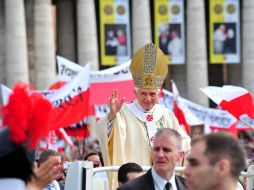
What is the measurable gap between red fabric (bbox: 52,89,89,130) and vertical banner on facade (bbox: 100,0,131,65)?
1632 inches

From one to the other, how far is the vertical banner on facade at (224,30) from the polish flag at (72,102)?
1688 inches

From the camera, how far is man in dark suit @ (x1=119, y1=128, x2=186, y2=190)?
33.9ft

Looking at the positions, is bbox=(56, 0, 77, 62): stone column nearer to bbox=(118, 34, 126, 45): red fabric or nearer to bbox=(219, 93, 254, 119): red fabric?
bbox=(118, 34, 126, 45): red fabric

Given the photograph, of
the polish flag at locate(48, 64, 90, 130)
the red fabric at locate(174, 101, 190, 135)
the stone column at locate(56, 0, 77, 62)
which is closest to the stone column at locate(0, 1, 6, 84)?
the stone column at locate(56, 0, 77, 62)

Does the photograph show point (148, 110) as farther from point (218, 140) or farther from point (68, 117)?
point (68, 117)

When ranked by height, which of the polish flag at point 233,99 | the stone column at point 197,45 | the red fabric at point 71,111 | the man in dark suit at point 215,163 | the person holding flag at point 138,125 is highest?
the man in dark suit at point 215,163

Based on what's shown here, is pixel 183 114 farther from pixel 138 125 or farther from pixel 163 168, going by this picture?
pixel 163 168

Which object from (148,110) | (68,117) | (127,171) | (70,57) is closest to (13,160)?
(127,171)

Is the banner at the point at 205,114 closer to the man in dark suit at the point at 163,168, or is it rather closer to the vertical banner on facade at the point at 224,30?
the man in dark suit at the point at 163,168

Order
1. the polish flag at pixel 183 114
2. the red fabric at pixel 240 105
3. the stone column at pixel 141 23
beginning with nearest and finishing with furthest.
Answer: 1. the red fabric at pixel 240 105
2. the polish flag at pixel 183 114
3. the stone column at pixel 141 23

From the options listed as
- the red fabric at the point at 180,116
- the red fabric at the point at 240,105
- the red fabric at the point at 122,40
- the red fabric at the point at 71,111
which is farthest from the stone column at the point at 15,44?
the red fabric at the point at 240,105

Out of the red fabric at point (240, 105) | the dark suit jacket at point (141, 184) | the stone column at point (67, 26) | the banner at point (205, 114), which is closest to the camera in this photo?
the dark suit jacket at point (141, 184)

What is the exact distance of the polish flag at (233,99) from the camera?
1118 inches

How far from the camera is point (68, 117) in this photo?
97.8ft
